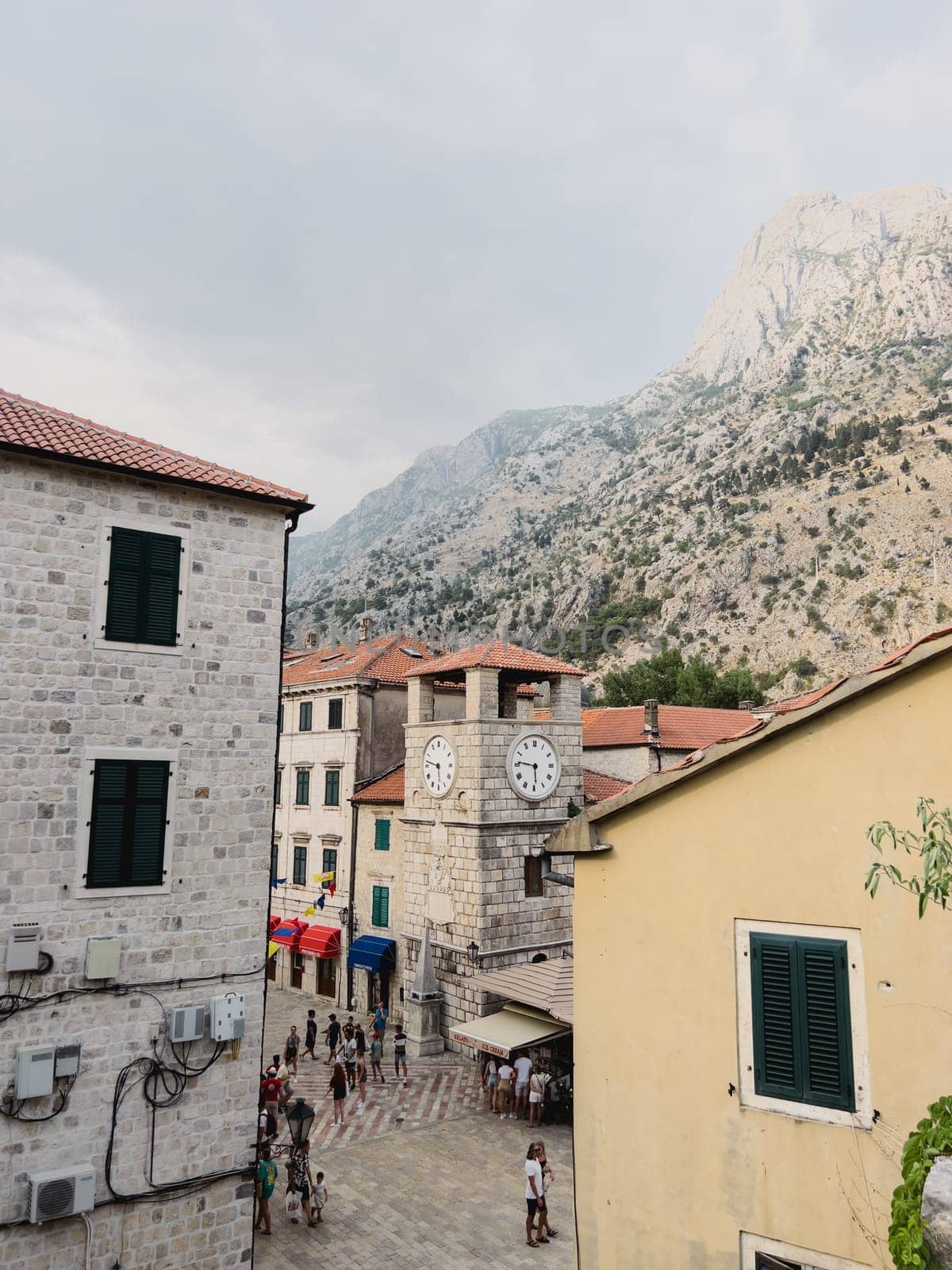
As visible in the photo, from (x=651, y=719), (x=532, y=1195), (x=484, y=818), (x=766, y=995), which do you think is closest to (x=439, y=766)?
(x=484, y=818)

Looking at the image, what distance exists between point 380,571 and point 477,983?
121 meters

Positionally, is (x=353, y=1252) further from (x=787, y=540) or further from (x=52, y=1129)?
(x=787, y=540)

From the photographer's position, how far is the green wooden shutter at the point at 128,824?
451 inches

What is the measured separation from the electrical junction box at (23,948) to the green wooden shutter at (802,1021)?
8902mm

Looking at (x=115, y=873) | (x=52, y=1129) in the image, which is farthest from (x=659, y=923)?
(x=52, y=1129)

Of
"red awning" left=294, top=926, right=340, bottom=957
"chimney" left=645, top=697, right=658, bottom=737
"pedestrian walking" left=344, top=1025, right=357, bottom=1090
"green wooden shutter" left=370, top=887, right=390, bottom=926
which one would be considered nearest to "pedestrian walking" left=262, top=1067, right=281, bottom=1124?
"pedestrian walking" left=344, top=1025, right=357, bottom=1090

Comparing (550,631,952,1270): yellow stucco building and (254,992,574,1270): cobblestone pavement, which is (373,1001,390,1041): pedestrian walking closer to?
(254,992,574,1270): cobblestone pavement

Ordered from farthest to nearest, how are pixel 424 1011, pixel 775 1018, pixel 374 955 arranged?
pixel 374 955
pixel 424 1011
pixel 775 1018

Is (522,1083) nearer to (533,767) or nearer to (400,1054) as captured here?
(400,1054)

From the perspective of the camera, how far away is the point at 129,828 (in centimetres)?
1169

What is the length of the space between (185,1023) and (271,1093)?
26.9 ft

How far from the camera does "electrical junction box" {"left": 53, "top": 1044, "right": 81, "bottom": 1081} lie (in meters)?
10.7

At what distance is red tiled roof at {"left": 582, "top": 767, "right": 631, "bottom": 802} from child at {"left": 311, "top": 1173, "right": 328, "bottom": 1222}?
14.6m

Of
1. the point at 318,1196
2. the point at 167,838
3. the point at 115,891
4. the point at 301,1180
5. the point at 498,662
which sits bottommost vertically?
the point at 318,1196
